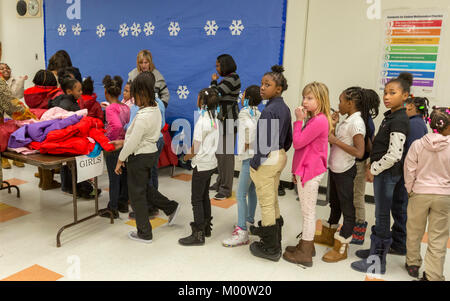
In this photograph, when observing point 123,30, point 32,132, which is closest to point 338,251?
point 32,132

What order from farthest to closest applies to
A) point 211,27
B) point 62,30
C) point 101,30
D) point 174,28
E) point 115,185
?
point 62,30
point 101,30
point 174,28
point 211,27
point 115,185

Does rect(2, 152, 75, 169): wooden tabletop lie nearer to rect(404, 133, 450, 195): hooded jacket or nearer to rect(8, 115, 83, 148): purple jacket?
rect(8, 115, 83, 148): purple jacket

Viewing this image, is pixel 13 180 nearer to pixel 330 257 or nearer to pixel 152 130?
pixel 152 130

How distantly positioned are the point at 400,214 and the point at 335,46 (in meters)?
1.95

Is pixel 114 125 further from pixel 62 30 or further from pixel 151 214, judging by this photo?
pixel 62 30

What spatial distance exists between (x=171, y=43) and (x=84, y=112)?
2.24m

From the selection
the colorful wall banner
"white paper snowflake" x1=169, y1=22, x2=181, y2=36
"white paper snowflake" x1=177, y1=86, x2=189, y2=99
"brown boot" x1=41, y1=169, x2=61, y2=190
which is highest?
"white paper snowflake" x1=169, y1=22, x2=181, y2=36

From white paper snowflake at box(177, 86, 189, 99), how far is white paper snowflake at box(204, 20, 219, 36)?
2.50 ft

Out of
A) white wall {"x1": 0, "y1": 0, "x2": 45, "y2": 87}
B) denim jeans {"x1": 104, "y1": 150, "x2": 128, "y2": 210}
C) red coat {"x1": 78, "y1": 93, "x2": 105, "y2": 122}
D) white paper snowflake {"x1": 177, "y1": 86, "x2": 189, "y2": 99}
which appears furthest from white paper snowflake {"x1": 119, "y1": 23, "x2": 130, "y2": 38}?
denim jeans {"x1": 104, "y1": 150, "x2": 128, "y2": 210}

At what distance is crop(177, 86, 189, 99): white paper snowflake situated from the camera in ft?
15.8

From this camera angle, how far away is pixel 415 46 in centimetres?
355

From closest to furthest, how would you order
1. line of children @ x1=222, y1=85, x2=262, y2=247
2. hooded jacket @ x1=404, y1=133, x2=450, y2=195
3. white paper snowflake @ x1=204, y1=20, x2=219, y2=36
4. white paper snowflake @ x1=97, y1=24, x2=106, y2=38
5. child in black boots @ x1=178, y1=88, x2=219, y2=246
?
hooded jacket @ x1=404, y1=133, x2=450, y2=195
child in black boots @ x1=178, y1=88, x2=219, y2=246
line of children @ x1=222, y1=85, x2=262, y2=247
white paper snowflake @ x1=204, y1=20, x2=219, y2=36
white paper snowflake @ x1=97, y1=24, x2=106, y2=38

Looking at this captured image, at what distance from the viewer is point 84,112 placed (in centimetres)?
297

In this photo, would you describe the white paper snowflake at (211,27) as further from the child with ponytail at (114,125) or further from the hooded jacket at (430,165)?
the hooded jacket at (430,165)
